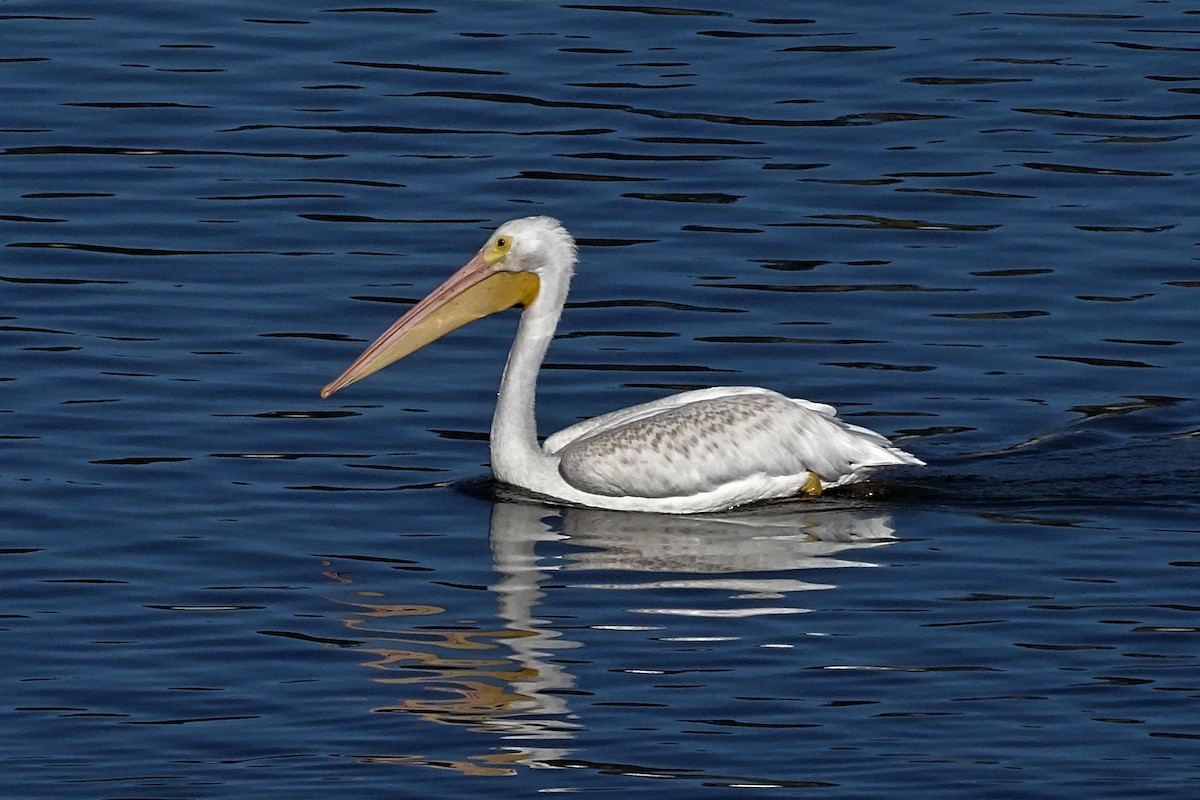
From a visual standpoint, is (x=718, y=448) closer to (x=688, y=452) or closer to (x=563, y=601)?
(x=688, y=452)

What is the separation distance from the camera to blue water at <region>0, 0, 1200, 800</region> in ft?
23.7

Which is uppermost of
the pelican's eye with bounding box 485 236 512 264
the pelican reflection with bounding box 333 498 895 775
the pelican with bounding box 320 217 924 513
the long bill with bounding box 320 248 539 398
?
the pelican's eye with bounding box 485 236 512 264

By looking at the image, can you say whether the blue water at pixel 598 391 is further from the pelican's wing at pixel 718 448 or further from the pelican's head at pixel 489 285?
the pelican's head at pixel 489 285

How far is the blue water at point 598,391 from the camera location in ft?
23.7

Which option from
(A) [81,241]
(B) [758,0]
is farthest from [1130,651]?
(B) [758,0]

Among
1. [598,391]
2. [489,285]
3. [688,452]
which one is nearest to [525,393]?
Result: [489,285]

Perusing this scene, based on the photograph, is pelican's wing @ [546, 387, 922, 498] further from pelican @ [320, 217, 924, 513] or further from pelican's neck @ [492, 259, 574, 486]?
pelican's neck @ [492, 259, 574, 486]

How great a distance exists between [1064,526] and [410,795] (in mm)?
3168

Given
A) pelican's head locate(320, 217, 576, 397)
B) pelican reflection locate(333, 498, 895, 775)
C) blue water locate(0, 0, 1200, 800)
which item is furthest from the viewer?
pelican's head locate(320, 217, 576, 397)

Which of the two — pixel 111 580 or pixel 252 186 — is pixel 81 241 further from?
pixel 111 580

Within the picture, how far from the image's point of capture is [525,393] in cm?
992

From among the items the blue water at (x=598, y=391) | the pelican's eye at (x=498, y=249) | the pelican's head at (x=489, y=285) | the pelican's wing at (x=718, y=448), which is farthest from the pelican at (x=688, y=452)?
the pelican's eye at (x=498, y=249)

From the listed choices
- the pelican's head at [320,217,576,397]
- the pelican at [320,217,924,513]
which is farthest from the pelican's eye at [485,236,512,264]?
the pelican at [320,217,924,513]

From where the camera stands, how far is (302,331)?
36.4ft
